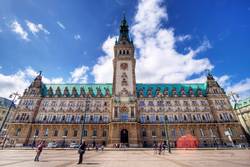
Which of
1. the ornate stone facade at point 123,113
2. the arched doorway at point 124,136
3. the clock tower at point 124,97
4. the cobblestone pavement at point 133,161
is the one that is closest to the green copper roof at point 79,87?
the ornate stone facade at point 123,113

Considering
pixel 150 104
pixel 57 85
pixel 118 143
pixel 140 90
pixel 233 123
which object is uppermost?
pixel 57 85

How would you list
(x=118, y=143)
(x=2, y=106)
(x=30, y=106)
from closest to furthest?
(x=118, y=143), (x=30, y=106), (x=2, y=106)

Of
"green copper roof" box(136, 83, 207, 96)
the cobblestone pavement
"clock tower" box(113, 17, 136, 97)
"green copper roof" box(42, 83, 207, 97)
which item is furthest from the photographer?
"green copper roof" box(136, 83, 207, 96)

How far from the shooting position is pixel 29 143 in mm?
51375

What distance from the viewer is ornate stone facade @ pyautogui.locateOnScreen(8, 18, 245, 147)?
2042 inches

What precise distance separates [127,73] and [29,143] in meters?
44.6

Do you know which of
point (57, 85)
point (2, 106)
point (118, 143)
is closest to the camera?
point (118, 143)

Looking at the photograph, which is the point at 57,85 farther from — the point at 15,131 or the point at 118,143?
the point at 118,143

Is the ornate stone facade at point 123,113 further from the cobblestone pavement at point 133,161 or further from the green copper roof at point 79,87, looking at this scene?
the cobblestone pavement at point 133,161

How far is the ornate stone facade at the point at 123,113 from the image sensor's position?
5188 centimetres

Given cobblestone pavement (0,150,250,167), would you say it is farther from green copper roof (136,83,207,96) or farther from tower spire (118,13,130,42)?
tower spire (118,13,130,42)

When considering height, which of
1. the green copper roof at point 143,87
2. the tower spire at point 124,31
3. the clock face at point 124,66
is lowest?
the green copper roof at point 143,87

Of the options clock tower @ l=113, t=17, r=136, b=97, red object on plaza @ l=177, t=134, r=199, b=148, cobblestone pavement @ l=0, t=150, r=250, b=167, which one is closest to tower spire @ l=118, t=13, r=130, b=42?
clock tower @ l=113, t=17, r=136, b=97

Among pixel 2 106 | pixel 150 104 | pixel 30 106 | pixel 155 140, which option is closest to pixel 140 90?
pixel 150 104
